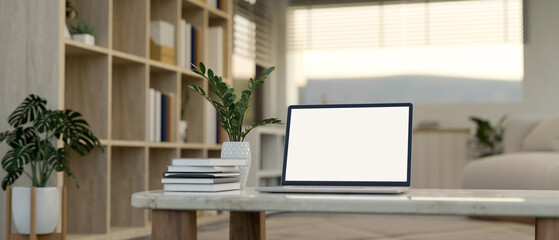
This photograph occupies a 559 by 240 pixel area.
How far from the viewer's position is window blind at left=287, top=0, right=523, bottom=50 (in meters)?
6.34

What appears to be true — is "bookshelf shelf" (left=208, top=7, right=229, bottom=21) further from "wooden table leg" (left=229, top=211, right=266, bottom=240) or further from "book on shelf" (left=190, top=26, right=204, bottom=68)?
"wooden table leg" (left=229, top=211, right=266, bottom=240)

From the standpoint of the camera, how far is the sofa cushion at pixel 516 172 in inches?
160

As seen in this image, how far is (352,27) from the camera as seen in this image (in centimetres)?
664

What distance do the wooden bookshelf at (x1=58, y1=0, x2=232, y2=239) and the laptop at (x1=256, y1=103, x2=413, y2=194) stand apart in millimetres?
1598

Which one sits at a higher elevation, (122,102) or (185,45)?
(185,45)

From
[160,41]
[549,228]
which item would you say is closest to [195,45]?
[160,41]

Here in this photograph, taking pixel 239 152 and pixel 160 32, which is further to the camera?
pixel 160 32

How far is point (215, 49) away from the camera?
473cm

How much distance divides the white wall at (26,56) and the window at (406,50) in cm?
386

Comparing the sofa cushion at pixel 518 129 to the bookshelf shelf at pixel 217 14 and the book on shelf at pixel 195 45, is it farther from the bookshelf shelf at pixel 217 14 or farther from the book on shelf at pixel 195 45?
the book on shelf at pixel 195 45

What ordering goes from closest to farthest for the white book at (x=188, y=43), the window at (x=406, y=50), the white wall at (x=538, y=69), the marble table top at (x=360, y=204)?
the marble table top at (x=360, y=204) → the white book at (x=188, y=43) → the white wall at (x=538, y=69) → the window at (x=406, y=50)

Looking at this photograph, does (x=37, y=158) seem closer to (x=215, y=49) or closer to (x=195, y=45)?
(x=195, y=45)

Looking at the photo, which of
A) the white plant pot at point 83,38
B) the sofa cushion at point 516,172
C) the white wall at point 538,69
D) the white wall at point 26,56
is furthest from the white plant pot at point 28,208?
the white wall at point 538,69

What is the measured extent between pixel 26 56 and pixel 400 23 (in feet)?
13.7
